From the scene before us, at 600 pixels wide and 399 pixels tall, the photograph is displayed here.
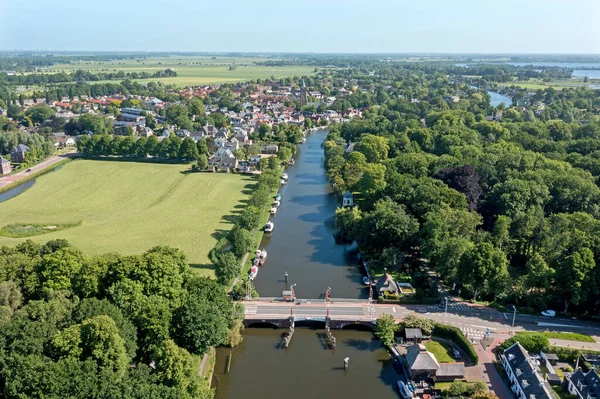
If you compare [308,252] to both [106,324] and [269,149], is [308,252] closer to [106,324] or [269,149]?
[106,324]

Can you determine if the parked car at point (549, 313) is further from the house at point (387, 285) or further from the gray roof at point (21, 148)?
the gray roof at point (21, 148)

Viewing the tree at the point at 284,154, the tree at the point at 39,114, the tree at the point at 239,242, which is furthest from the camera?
the tree at the point at 39,114

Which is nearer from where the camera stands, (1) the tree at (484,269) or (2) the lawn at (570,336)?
(2) the lawn at (570,336)

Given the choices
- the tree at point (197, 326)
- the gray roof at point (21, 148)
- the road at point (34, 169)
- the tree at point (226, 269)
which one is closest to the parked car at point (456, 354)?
the tree at point (197, 326)

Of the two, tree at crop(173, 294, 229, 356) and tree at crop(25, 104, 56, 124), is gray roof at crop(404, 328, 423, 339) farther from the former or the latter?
tree at crop(25, 104, 56, 124)

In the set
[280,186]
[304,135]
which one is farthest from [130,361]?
[304,135]

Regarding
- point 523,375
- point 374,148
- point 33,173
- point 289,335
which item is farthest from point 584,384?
point 33,173
